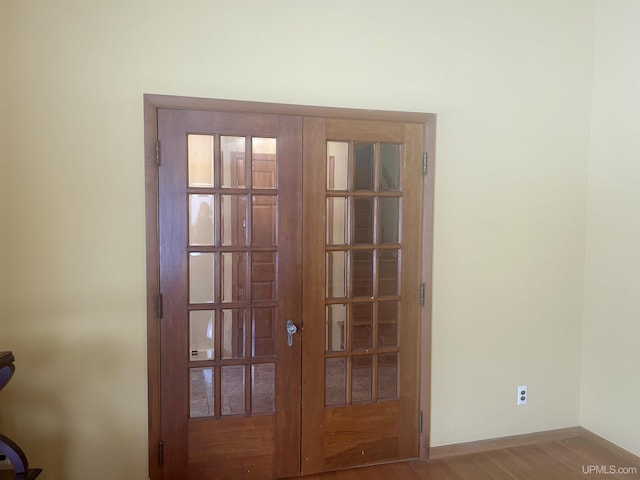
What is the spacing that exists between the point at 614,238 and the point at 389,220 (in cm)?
147

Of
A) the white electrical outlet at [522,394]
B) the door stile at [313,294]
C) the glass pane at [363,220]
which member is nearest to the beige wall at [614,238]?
the white electrical outlet at [522,394]

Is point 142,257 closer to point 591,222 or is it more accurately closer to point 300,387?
point 300,387

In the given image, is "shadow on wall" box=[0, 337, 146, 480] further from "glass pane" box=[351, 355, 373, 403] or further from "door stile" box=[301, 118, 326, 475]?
"glass pane" box=[351, 355, 373, 403]

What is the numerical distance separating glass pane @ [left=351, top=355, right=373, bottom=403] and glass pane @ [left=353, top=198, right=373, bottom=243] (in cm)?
70

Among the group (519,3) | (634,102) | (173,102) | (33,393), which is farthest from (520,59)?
(33,393)

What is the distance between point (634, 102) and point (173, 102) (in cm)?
268

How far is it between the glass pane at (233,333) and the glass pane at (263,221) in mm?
400

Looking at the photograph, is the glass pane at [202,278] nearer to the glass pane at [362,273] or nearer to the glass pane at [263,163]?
the glass pane at [263,163]

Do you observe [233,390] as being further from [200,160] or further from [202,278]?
[200,160]

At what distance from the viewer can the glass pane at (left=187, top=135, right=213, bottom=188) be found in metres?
2.20

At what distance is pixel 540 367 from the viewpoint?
9.25 ft

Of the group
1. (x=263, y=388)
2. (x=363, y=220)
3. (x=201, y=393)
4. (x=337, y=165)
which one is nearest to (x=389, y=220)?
(x=363, y=220)

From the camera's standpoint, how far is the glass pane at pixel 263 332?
2326 millimetres

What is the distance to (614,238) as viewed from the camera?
2.69m
